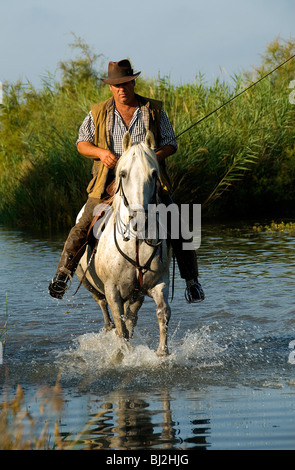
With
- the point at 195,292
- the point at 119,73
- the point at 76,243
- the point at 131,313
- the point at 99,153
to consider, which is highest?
the point at 119,73

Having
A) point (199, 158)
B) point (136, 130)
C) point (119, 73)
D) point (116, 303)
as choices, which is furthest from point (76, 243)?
point (199, 158)

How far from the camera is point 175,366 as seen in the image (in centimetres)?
711

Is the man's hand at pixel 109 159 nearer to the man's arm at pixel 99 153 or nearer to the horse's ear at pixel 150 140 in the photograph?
the man's arm at pixel 99 153

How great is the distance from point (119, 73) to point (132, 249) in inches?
66.3

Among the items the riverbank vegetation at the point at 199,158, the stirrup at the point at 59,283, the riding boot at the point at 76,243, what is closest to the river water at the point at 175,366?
the stirrup at the point at 59,283

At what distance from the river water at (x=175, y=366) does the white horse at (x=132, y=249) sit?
46 centimetres

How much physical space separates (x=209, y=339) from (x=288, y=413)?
2.87 m

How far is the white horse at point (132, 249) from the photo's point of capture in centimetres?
621

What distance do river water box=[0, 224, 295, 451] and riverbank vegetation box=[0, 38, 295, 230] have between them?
7.52 metres

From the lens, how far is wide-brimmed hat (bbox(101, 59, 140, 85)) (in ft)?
23.5

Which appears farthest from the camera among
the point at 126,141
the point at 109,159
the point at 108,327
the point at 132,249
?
the point at 108,327

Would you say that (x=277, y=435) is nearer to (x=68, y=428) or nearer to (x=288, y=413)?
(x=288, y=413)

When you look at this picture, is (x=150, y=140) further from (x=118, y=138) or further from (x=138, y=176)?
(x=118, y=138)

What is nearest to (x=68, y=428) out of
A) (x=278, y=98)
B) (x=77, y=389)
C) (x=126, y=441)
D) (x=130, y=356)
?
(x=126, y=441)
